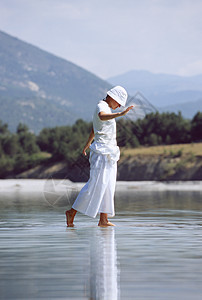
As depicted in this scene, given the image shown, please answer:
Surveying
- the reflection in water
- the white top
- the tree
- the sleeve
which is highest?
the tree

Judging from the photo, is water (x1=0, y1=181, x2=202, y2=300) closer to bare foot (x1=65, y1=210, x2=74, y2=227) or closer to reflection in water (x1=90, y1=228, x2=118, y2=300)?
reflection in water (x1=90, y1=228, x2=118, y2=300)

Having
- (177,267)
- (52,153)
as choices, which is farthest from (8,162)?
(177,267)

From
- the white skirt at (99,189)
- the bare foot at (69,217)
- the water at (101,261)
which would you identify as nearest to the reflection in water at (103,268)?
the water at (101,261)

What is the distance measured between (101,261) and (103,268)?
504 millimetres

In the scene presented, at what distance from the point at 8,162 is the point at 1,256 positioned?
168 ft

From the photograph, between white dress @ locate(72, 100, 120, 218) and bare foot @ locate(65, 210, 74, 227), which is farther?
bare foot @ locate(65, 210, 74, 227)

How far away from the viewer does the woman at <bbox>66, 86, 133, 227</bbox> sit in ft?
34.0

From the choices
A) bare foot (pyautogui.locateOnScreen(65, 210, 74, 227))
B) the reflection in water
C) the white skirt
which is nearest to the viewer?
the reflection in water

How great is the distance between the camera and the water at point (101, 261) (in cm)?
530

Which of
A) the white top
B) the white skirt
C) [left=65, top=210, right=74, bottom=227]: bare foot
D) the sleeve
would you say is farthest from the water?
the sleeve

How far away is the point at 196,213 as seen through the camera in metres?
14.9

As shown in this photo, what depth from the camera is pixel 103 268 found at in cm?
643

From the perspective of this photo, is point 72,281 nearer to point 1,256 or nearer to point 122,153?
point 1,256

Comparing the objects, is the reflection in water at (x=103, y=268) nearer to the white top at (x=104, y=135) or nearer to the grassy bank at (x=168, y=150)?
the white top at (x=104, y=135)
